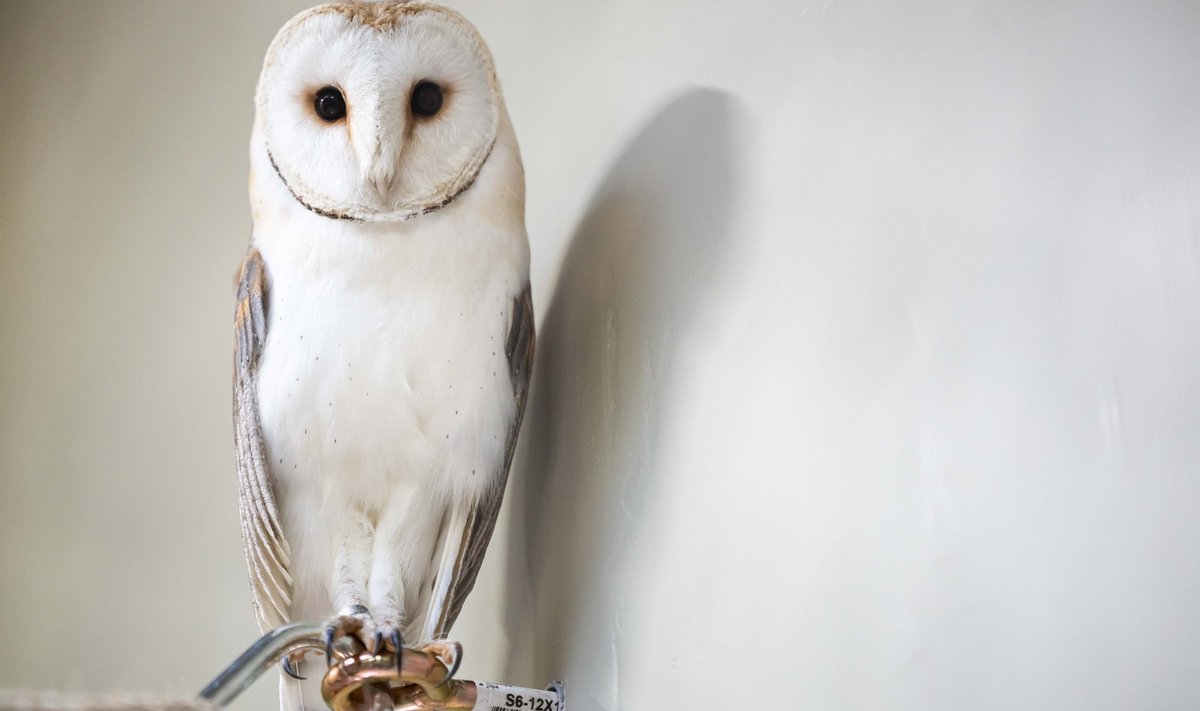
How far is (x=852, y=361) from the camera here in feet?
2.74

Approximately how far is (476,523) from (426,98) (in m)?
0.46

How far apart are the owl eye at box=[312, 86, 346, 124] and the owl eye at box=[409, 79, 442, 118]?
2.9 inches

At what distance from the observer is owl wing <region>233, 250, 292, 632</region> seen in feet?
3.57

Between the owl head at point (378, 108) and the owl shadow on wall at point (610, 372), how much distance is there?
0.64ft

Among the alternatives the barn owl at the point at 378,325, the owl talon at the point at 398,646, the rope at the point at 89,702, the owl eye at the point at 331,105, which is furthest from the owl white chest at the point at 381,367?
the rope at the point at 89,702

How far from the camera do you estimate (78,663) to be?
2.04 metres

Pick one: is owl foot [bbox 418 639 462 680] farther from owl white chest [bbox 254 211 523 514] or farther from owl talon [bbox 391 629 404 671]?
owl white chest [bbox 254 211 523 514]

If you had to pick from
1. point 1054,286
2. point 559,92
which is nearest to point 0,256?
point 559,92

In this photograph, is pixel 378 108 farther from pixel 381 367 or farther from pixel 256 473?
pixel 256 473

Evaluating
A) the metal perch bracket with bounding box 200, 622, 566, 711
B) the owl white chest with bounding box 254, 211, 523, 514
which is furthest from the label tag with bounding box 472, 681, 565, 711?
the owl white chest with bounding box 254, 211, 523, 514

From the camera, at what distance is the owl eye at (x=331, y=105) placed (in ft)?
3.65

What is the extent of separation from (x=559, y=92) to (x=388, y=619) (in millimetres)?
734

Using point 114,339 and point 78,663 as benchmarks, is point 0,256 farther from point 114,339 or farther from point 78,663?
point 78,663

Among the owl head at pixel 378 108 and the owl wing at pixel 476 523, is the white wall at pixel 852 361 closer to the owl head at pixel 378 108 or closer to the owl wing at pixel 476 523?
the owl wing at pixel 476 523
